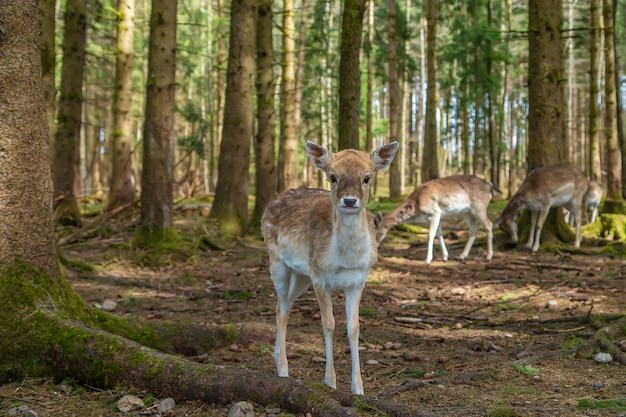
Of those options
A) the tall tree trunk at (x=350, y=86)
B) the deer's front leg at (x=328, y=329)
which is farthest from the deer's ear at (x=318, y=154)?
the tall tree trunk at (x=350, y=86)

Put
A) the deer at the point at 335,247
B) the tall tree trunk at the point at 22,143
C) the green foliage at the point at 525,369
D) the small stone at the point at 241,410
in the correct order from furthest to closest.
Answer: the green foliage at the point at 525,369 < the deer at the point at 335,247 < the tall tree trunk at the point at 22,143 < the small stone at the point at 241,410

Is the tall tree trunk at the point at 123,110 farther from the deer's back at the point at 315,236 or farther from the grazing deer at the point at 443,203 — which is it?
the deer's back at the point at 315,236

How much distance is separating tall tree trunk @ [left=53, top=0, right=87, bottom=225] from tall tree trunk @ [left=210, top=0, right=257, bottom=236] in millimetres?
4241

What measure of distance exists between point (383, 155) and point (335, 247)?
1042 mm

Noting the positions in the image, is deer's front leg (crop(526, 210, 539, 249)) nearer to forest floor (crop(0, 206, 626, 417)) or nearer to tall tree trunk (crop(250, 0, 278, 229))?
forest floor (crop(0, 206, 626, 417))

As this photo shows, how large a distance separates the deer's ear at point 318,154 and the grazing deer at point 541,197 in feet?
30.0

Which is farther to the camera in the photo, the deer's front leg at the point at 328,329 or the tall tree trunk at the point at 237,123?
the tall tree trunk at the point at 237,123

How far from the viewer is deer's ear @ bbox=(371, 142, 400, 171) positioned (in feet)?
18.8

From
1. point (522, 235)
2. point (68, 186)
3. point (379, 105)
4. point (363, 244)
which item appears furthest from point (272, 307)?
point (379, 105)

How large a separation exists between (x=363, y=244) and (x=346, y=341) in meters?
2.12

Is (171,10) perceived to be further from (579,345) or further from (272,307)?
(579,345)

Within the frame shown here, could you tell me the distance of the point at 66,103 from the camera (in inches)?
666

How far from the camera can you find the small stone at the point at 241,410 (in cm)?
398

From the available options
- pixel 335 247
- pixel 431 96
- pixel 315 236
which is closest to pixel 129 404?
pixel 335 247
